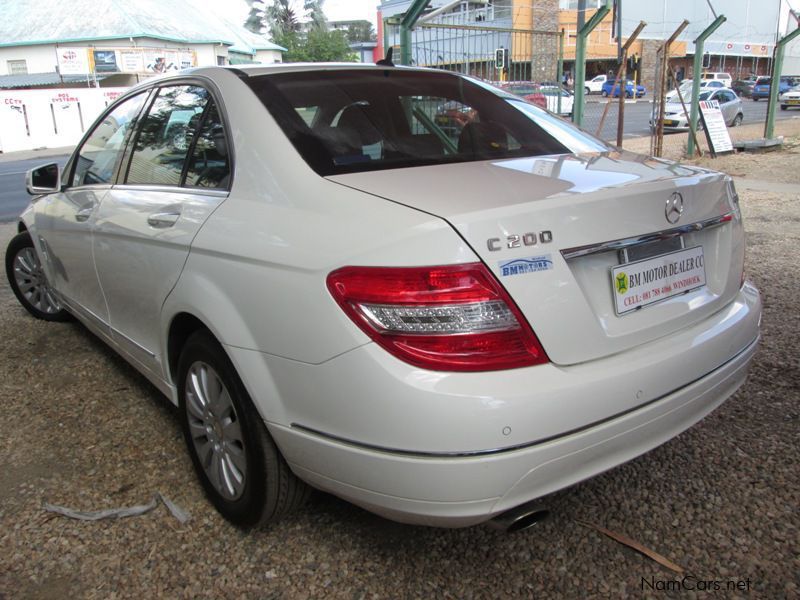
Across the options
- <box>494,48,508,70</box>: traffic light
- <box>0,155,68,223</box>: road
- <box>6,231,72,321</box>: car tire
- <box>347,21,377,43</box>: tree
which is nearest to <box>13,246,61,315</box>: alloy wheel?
<box>6,231,72,321</box>: car tire

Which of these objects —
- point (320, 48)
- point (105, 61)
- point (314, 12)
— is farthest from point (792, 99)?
point (314, 12)

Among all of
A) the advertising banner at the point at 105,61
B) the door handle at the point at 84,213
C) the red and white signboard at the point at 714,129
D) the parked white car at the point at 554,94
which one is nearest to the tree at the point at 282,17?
the advertising banner at the point at 105,61

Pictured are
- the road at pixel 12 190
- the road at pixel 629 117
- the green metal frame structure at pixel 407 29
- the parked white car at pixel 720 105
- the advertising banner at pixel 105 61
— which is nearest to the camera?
the green metal frame structure at pixel 407 29

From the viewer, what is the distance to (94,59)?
39906 millimetres

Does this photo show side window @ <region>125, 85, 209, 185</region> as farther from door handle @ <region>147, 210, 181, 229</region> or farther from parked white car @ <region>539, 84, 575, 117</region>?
parked white car @ <region>539, 84, 575, 117</region>

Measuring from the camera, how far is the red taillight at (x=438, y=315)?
5.63 feet

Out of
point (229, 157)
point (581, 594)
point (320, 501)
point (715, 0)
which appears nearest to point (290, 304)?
point (229, 157)

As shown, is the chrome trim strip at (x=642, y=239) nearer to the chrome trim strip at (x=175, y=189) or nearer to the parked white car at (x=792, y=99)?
the chrome trim strip at (x=175, y=189)

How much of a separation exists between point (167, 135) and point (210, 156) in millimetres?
503

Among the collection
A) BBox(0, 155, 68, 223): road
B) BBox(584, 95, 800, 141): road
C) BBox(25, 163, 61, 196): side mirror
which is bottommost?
BBox(0, 155, 68, 223): road

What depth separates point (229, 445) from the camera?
234cm

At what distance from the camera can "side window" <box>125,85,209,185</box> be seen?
269cm

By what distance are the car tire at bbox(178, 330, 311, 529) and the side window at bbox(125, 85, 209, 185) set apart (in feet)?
2.55

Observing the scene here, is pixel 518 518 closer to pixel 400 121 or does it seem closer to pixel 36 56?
pixel 400 121
